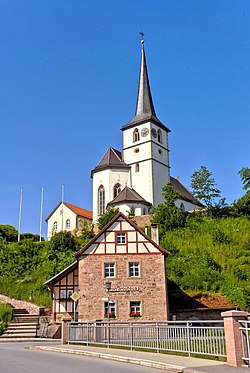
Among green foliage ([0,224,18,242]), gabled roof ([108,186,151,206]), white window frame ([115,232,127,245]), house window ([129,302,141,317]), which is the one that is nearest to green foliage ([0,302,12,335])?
house window ([129,302,141,317])

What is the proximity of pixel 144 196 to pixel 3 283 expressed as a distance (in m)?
23.7

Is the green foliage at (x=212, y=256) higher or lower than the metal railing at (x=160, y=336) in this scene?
higher

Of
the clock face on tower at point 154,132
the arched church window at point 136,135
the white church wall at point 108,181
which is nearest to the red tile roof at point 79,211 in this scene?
the white church wall at point 108,181

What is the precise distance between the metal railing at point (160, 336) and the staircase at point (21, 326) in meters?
8.74

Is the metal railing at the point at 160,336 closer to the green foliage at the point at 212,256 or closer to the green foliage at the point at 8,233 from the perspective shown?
the green foliage at the point at 212,256

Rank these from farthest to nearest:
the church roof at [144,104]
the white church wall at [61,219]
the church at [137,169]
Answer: the white church wall at [61,219]
the church roof at [144,104]
the church at [137,169]

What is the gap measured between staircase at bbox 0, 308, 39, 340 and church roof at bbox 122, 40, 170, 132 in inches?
1436

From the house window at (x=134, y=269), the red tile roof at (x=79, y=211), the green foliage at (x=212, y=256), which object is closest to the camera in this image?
the house window at (x=134, y=269)

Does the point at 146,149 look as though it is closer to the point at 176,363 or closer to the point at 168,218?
the point at 168,218

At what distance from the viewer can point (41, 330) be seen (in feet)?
85.8

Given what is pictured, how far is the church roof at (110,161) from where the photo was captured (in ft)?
185

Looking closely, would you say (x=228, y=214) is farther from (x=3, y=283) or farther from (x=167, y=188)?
(x=3, y=283)

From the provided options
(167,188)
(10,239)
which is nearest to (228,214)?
(167,188)

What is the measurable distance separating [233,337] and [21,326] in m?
21.2
